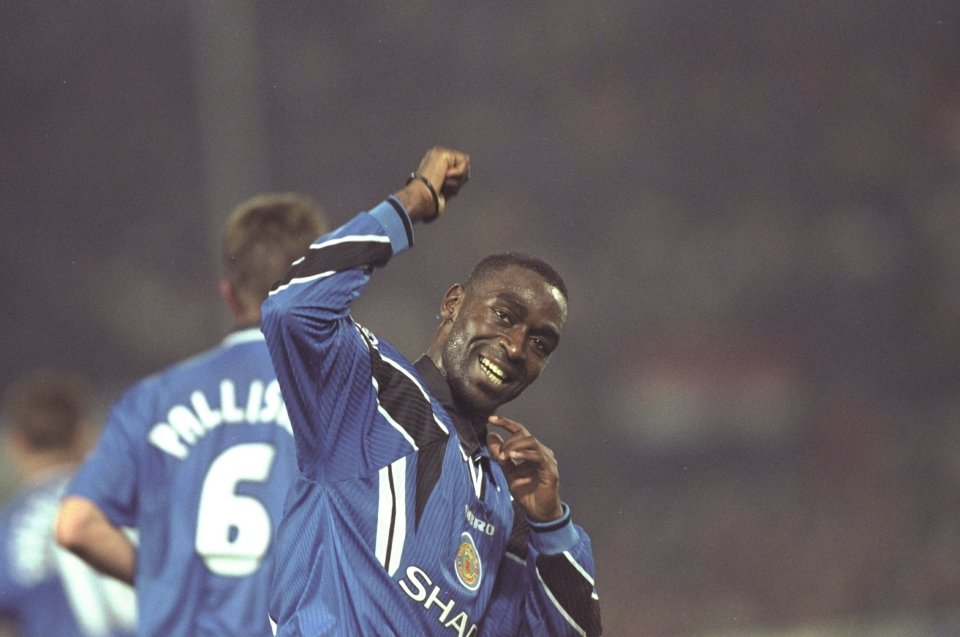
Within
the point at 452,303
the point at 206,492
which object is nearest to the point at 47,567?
the point at 206,492

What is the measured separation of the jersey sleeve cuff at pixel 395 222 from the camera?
244 cm

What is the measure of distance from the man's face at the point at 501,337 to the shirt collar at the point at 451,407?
19 mm

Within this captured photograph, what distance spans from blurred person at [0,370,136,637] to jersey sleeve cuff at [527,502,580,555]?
213 centimetres

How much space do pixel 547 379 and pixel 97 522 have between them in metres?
7.48

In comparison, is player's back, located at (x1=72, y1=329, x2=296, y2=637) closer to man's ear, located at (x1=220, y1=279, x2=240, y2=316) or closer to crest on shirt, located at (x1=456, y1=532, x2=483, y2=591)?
man's ear, located at (x1=220, y1=279, x2=240, y2=316)

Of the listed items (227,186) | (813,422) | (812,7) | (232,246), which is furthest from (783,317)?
(232,246)

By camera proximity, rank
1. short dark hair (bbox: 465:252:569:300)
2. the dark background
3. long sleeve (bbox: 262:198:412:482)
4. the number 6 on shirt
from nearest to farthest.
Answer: long sleeve (bbox: 262:198:412:482), short dark hair (bbox: 465:252:569:300), the number 6 on shirt, the dark background

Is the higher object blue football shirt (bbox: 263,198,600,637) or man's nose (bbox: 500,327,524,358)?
man's nose (bbox: 500,327,524,358)

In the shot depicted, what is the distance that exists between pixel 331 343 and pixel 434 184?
15.9 inches

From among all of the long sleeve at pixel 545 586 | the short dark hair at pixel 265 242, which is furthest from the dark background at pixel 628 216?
the long sleeve at pixel 545 586

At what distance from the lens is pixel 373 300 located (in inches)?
445

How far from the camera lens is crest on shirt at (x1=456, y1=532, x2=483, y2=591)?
254 cm

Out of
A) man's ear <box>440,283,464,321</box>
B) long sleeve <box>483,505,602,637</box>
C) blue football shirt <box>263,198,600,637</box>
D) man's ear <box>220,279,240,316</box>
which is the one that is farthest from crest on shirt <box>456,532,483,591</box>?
man's ear <box>220,279,240,316</box>

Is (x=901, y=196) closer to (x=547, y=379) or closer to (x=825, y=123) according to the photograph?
(x=825, y=123)
